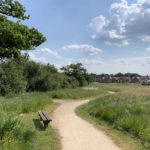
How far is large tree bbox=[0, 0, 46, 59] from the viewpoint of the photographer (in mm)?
10930

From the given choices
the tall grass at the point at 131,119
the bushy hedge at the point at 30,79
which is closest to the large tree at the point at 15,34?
the tall grass at the point at 131,119

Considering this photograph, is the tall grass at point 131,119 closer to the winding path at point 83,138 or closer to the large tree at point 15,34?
the winding path at point 83,138

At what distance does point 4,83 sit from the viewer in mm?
42094

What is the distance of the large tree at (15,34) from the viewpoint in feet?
35.9

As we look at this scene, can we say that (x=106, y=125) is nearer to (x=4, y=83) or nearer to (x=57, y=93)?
(x=4, y=83)

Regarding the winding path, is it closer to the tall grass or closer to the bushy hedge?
the tall grass

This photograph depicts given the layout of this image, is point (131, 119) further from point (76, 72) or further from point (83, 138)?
point (76, 72)

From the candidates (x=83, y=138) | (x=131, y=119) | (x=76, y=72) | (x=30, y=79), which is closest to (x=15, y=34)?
(x=83, y=138)

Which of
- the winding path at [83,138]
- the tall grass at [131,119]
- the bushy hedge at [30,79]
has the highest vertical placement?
the bushy hedge at [30,79]

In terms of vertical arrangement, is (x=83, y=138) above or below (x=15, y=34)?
below

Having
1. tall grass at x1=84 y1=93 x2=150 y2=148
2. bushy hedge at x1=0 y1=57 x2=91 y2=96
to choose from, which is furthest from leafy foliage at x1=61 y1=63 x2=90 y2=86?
tall grass at x1=84 y1=93 x2=150 y2=148

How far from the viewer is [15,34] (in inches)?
432

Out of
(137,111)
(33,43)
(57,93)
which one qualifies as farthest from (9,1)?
(57,93)

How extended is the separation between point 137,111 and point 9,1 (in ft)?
35.0
